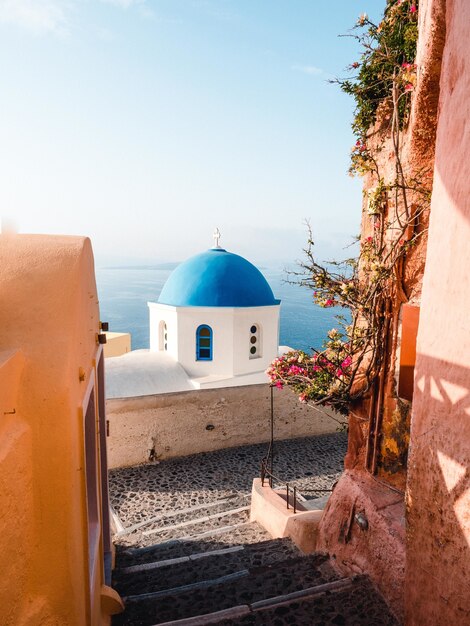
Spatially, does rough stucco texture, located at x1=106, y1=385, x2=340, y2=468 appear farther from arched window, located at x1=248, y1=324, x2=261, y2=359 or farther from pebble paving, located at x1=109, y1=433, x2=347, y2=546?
arched window, located at x1=248, y1=324, x2=261, y2=359

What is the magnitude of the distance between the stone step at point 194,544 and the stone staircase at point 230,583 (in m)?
0.01

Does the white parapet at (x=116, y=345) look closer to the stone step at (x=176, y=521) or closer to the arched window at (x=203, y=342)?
the arched window at (x=203, y=342)

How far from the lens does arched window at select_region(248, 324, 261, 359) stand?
42.7 ft

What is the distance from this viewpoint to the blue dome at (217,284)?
496 inches

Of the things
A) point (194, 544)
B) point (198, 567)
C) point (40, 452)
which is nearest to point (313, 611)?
point (198, 567)

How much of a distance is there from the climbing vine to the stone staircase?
1.73m

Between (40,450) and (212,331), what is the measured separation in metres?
10.2

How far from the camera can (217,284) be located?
1270 cm

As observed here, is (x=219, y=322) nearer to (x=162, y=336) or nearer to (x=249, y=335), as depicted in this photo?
(x=249, y=335)

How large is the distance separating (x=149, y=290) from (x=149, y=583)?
121173 mm

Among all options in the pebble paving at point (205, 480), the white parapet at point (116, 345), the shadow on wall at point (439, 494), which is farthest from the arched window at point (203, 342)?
the shadow on wall at point (439, 494)

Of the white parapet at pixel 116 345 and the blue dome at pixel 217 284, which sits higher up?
the blue dome at pixel 217 284

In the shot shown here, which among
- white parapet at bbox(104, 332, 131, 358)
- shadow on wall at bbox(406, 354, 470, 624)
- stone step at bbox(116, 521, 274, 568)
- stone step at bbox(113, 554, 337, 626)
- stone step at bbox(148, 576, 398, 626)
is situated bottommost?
white parapet at bbox(104, 332, 131, 358)

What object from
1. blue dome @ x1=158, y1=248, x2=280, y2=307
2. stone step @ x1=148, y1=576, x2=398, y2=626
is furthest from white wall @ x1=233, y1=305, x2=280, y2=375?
stone step @ x1=148, y1=576, x2=398, y2=626
